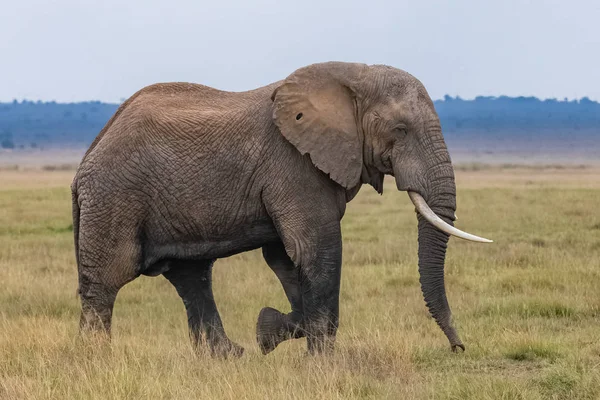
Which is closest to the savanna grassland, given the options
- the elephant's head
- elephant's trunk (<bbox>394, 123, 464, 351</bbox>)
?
elephant's trunk (<bbox>394, 123, 464, 351</bbox>)

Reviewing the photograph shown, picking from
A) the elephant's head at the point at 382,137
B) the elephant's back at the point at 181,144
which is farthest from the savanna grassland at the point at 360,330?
the elephant's back at the point at 181,144

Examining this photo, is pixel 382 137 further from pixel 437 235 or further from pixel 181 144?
pixel 181 144

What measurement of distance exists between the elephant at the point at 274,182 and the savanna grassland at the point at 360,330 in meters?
0.41

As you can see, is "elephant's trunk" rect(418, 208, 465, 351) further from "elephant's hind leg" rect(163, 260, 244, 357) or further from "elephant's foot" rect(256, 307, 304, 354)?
"elephant's hind leg" rect(163, 260, 244, 357)

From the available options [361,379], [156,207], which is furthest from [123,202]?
[361,379]

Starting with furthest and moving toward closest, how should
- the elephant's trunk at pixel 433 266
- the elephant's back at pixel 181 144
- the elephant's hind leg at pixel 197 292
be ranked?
the elephant's hind leg at pixel 197 292, the elephant's back at pixel 181 144, the elephant's trunk at pixel 433 266

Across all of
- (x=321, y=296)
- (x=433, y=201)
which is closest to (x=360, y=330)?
(x=321, y=296)

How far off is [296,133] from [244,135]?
1.41 ft

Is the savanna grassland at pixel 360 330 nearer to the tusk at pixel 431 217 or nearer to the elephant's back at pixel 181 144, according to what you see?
the tusk at pixel 431 217

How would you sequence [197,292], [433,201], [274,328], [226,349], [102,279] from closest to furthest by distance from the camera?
[433,201]
[274,328]
[102,279]
[226,349]
[197,292]

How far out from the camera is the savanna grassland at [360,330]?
609 centimetres

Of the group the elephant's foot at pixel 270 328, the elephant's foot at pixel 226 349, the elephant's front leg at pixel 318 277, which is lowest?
the elephant's foot at pixel 226 349

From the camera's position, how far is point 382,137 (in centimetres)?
721

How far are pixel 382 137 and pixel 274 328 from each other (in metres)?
1.59
